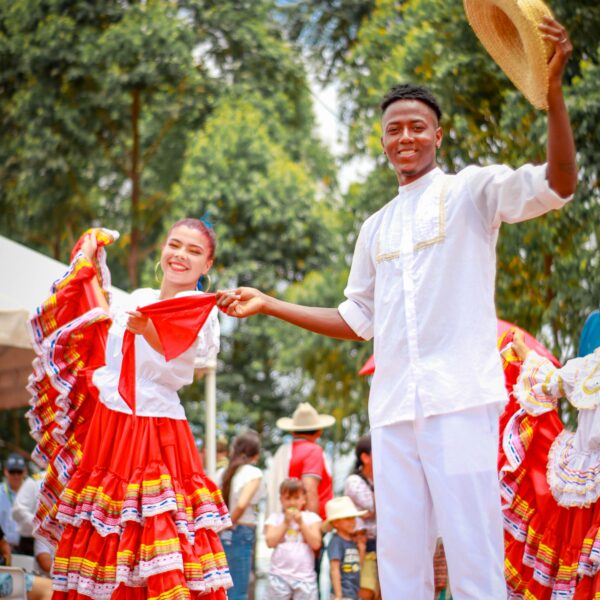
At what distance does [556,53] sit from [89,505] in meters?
2.91

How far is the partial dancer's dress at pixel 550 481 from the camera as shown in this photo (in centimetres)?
509

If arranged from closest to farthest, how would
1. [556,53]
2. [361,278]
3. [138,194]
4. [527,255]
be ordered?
[556,53], [361,278], [527,255], [138,194]

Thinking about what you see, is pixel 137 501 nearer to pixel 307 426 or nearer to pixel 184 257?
pixel 184 257

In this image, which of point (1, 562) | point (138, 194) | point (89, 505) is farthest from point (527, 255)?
point (138, 194)

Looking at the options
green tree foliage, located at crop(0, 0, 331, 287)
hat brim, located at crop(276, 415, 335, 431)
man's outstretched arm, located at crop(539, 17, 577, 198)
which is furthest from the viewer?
green tree foliage, located at crop(0, 0, 331, 287)

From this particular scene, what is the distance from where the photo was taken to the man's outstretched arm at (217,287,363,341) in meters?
3.27

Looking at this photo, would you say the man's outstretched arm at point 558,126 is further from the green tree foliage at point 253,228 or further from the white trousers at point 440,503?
the green tree foliage at point 253,228

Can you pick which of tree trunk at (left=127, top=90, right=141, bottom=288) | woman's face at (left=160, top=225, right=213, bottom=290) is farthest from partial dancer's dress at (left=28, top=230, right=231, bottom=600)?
tree trunk at (left=127, top=90, right=141, bottom=288)

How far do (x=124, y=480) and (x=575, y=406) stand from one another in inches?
87.0

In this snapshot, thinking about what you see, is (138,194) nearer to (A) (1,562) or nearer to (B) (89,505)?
(A) (1,562)

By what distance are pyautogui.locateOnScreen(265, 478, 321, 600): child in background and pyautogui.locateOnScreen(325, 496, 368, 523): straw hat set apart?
0.17 meters

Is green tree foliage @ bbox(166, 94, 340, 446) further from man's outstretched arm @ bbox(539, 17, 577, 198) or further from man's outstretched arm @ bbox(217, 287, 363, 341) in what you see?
man's outstretched arm @ bbox(539, 17, 577, 198)

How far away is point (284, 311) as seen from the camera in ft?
10.8

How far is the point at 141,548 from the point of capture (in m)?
4.47
